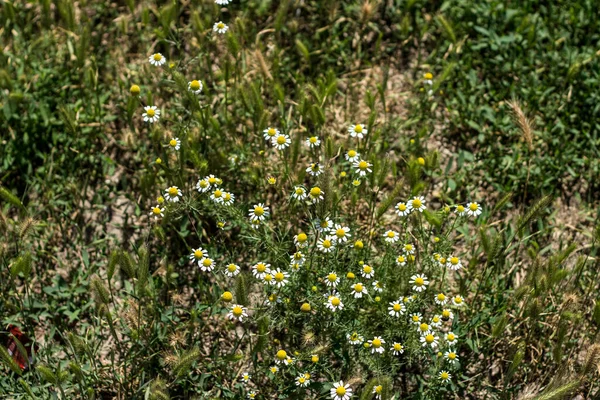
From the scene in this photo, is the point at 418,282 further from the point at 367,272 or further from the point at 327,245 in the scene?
the point at 327,245

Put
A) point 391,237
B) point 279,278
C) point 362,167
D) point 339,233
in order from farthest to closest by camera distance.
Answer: point 362,167 → point 391,237 → point 339,233 → point 279,278

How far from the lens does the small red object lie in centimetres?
384

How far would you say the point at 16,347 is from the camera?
3.89 meters

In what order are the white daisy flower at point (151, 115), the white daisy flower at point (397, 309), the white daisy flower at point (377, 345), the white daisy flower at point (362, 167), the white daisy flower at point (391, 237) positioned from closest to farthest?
the white daisy flower at point (377, 345)
the white daisy flower at point (397, 309)
the white daisy flower at point (391, 237)
the white daisy flower at point (362, 167)
the white daisy flower at point (151, 115)

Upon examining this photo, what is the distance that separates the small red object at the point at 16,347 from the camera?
3.84 meters

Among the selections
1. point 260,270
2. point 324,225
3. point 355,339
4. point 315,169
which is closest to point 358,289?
point 355,339

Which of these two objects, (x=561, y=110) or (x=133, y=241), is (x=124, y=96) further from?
(x=561, y=110)

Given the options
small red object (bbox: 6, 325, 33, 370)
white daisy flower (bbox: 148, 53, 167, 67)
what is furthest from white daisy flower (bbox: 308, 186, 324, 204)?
small red object (bbox: 6, 325, 33, 370)

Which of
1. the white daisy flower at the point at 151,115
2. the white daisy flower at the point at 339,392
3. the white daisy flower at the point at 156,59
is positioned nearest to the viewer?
the white daisy flower at the point at 339,392

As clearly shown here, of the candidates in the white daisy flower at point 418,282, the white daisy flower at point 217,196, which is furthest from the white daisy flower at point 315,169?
the white daisy flower at point 418,282

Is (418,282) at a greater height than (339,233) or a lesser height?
lesser

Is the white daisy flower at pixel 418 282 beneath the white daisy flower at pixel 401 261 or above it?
beneath

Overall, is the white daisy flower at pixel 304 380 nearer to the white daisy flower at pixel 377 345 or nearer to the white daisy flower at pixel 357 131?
the white daisy flower at pixel 377 345

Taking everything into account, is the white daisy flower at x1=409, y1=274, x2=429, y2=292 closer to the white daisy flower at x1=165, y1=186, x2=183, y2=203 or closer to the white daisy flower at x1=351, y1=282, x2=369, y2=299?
the white daisy flower at x1=351, y1=282, x2=369, y2=299
